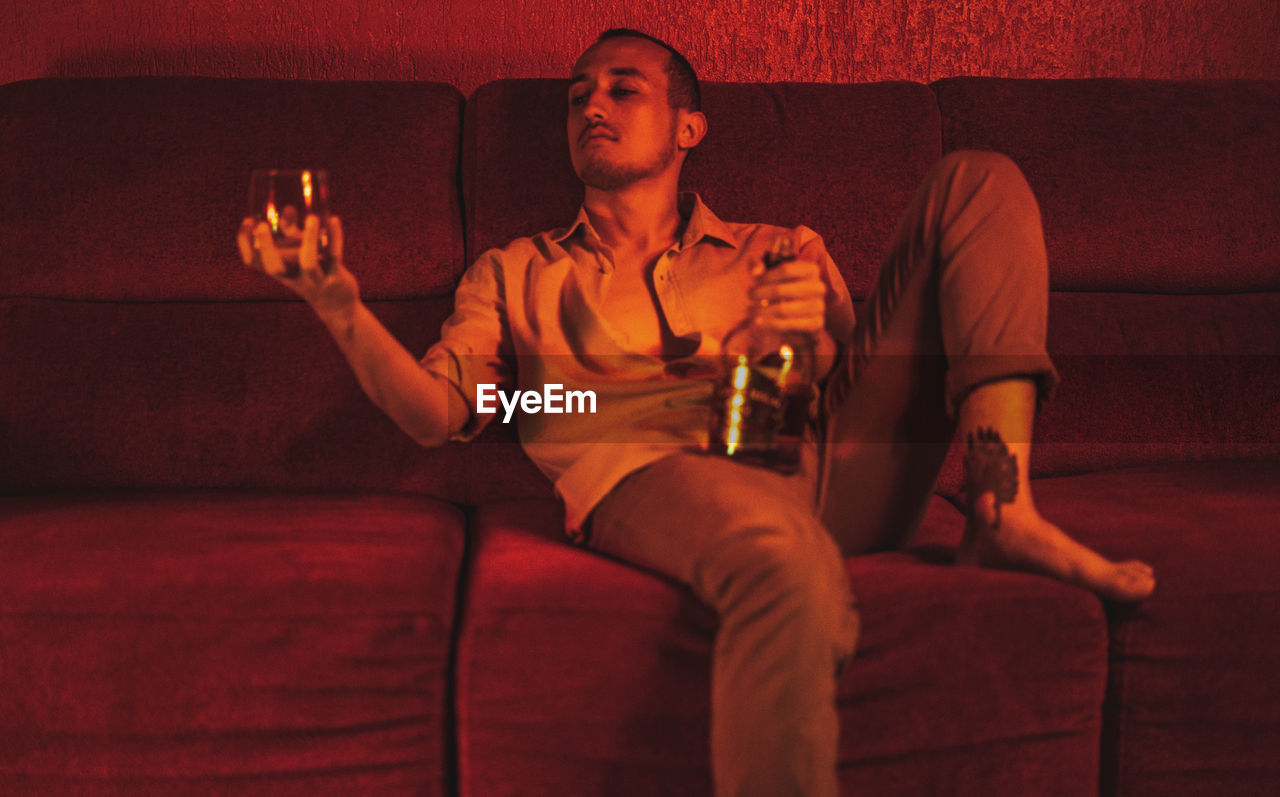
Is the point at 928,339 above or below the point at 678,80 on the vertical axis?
below

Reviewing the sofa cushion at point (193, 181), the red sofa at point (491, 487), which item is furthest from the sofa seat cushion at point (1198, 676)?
the sofa cushion at point (193, 181)

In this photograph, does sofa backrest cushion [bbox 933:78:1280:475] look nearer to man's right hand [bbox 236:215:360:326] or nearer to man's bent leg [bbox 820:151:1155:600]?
man's bent leg [bbox 820:151:1155:600]

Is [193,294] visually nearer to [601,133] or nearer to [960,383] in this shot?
[601,133]

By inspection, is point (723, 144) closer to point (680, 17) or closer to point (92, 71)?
point (680, 17)

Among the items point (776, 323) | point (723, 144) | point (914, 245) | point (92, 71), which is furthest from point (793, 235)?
point (92, 71)

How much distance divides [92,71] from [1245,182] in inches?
87.9

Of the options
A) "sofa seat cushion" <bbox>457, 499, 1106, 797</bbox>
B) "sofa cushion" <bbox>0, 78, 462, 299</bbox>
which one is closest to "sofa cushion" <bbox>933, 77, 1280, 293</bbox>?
"sofa seat cushion" <bbox>457, 499, 1106, 797</bbox>

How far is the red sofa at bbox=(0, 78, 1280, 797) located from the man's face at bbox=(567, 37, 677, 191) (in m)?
0.12

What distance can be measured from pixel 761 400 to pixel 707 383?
0.15m

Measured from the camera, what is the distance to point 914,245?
117 cm

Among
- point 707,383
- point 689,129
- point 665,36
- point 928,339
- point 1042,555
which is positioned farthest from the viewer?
point 665,36

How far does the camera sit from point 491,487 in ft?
5.18

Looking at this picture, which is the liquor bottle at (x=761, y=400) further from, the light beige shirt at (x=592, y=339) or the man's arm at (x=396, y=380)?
the man's arm at (x=396, y=380)

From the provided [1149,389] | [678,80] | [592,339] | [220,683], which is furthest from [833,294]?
[220,683]
